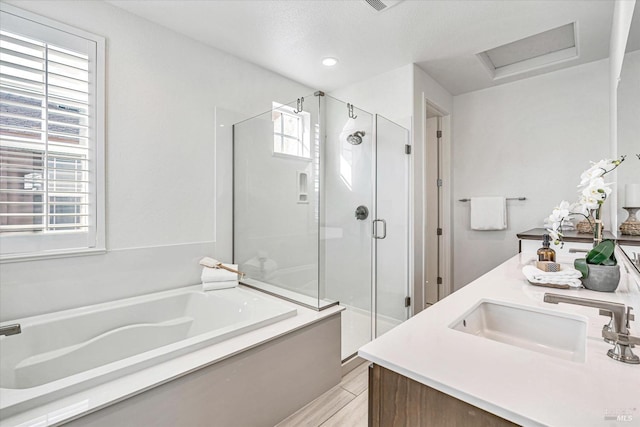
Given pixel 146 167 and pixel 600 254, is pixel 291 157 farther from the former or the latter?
pixel 600 254

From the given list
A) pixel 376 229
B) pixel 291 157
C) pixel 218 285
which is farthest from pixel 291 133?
pixel 218 285

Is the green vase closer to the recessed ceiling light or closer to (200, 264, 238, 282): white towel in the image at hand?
(200, 264, 238, 282): white towel

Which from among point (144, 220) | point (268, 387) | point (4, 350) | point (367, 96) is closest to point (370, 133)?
point (367, 96)

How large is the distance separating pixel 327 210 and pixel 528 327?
144cm

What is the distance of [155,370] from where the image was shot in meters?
1.22

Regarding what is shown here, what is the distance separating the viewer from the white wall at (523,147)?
2732 mm

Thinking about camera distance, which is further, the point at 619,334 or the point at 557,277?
the point at 557,277

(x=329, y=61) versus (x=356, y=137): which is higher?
(x=329, y=61)

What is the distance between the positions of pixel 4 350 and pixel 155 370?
914 mm

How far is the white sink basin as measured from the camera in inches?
38.2

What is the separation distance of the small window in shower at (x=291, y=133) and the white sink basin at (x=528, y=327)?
1.52m

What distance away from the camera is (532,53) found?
2.73 metres

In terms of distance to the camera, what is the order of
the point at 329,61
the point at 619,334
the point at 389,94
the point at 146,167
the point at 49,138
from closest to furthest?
the point at 619,334 → the point at 49,138 → the point at 146,167 → the point at 329,61 → the point at 389,94

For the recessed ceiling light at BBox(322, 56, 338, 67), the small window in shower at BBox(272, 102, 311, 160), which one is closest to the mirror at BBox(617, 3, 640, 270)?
the small window in shower at BBox(272, 102, 311, 160)
